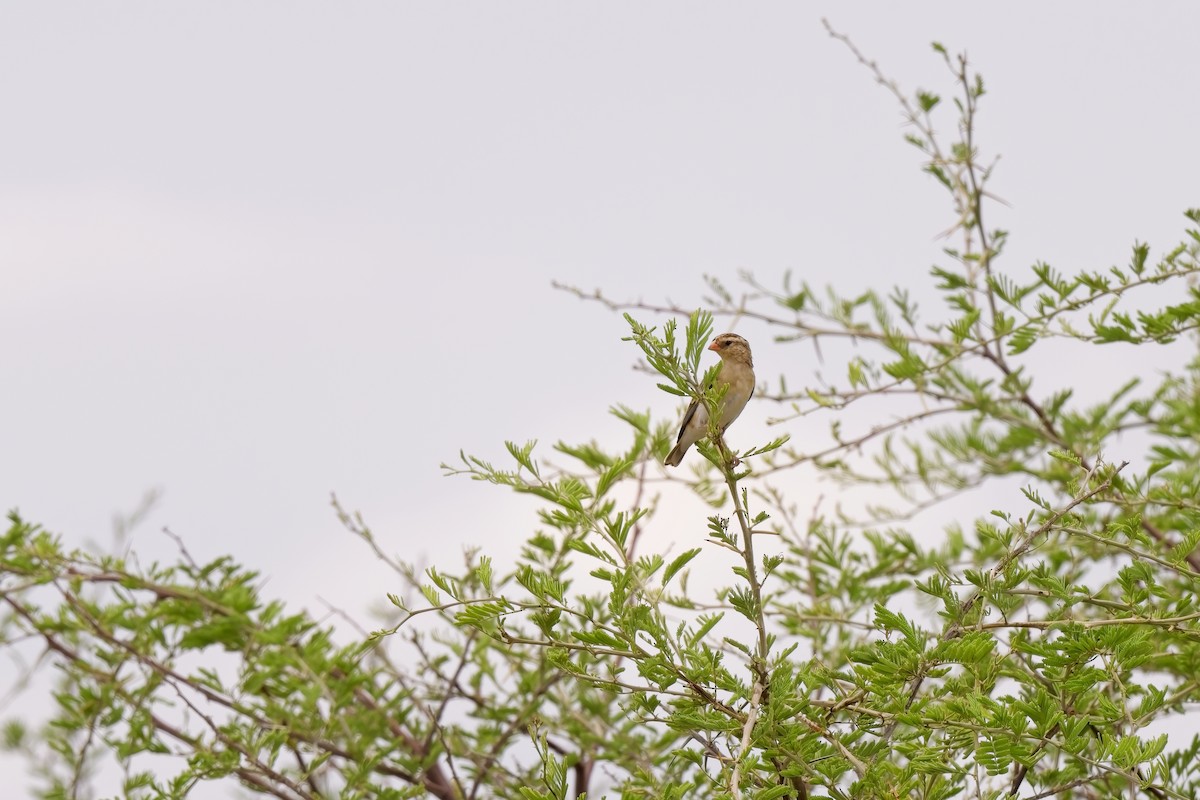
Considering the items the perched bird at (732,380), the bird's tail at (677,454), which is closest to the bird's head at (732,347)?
the perched bird at (732,380)

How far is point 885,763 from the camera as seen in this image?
10.8ft

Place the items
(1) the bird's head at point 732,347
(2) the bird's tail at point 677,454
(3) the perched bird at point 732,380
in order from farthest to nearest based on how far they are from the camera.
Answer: (1) the bird's head at point 732,347 < (2) the bird's tail at point 677,454 < (3) the perched bird at point 732,380

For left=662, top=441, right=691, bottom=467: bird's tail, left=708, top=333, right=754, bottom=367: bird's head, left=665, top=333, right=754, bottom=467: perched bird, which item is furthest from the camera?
left=708, top=333, right=754, bottom=367: bird's head

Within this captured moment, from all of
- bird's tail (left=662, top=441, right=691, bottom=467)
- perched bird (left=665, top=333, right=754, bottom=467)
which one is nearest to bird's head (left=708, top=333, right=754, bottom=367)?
perched bird (left=665, top=333, right=754, bottom=467)

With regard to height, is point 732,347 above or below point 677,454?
above

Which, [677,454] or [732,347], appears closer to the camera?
[677,454]

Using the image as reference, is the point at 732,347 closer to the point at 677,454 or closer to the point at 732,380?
the point at 732,380

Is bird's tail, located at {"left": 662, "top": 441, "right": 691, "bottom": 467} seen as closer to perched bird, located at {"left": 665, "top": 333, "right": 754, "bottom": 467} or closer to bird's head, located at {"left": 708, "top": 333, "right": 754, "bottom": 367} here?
perched bird, located at {"left": 665, "top": 333, "right": 754, "bottom": 467}

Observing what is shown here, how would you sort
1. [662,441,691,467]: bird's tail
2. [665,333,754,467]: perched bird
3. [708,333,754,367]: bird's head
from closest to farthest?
[665,333,754,467]: perched bird → [662,441,691,467]: bird's tail → [708,333,754,367]: bird's head

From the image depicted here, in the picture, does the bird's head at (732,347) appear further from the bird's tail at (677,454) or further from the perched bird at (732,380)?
the bird's tail at (677,454)

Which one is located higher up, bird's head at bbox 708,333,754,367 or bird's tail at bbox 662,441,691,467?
bird's head at bbox 708,333,754,367

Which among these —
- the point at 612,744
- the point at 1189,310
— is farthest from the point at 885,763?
the point at 612,744

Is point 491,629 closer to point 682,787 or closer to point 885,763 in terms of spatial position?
point 682,787

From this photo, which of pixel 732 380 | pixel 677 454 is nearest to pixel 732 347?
pixel 732 380
